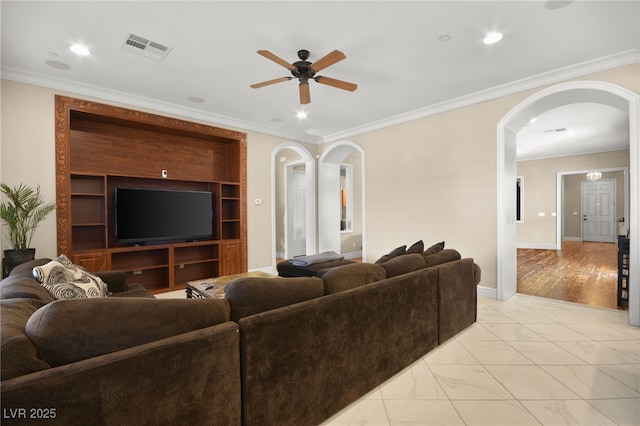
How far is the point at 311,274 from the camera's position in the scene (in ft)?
12.3

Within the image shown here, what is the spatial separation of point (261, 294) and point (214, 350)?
0.34 meters

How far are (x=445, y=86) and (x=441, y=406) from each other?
12.1ft

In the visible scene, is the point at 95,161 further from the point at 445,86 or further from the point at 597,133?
the point at 597,133

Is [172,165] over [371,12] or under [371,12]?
under

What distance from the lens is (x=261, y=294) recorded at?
154 centimetres

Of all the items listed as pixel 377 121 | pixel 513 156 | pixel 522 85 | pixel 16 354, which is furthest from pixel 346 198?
pixel 16 354

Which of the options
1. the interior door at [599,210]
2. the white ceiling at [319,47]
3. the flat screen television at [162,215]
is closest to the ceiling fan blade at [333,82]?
the white ceiling at [319,47]

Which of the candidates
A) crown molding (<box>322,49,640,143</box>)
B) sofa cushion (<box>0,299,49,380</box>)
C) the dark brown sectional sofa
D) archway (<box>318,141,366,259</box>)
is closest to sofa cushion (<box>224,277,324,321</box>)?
the dark brown sectional sofa

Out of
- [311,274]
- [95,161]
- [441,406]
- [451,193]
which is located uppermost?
[95,161]

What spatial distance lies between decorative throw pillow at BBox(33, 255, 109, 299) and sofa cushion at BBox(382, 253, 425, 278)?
2.31 meters

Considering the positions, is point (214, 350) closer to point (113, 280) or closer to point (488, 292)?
point (113, 280)

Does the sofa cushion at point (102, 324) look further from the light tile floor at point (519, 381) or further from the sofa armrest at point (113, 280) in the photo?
the sofa armrest at point (113, 280)

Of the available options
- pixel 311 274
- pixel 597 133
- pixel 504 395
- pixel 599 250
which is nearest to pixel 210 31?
pixel 311 274

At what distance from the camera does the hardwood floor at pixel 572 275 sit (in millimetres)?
4156
